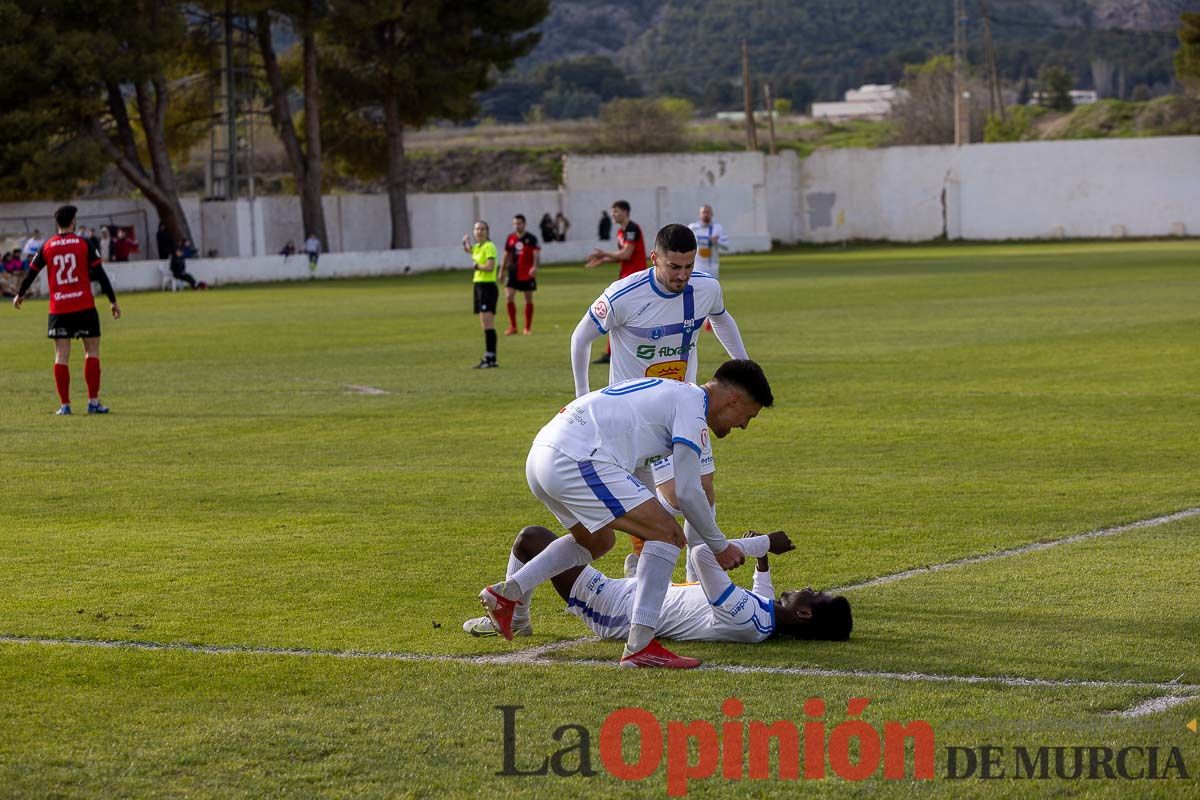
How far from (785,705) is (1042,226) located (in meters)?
63.0

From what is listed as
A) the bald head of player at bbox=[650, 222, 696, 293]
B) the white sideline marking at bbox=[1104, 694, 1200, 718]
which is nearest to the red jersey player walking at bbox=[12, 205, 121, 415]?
the bald head of player at bbox=[650, 222, 696, 293]

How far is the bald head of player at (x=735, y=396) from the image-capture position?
22.2 feet

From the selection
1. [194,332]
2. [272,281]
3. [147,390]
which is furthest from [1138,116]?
[147,390]

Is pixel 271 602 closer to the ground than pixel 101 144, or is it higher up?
closer to the ground

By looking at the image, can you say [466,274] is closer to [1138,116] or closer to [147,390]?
[147,390]

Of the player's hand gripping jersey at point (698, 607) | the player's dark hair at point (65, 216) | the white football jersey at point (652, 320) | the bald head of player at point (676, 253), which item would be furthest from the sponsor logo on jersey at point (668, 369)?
the player's dark hair at point (65, 216)

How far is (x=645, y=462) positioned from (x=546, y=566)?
2.17 ft

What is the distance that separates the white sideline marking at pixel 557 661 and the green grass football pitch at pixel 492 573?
2cm

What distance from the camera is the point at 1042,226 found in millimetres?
66000

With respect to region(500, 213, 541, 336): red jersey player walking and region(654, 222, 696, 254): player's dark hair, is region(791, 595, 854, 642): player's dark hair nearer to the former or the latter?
region(654, 222, 696, 254): player's dark hair

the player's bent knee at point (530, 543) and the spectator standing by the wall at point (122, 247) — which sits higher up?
the spectator standing by the wall at point (122, 247)

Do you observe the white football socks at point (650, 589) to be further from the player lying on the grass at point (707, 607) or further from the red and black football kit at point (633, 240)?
the red and black football kit at point (633, 240)

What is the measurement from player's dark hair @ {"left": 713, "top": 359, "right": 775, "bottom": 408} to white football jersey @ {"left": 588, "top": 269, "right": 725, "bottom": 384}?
6.76 feet

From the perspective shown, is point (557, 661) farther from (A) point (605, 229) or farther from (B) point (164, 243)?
(A) point (605, 229)
